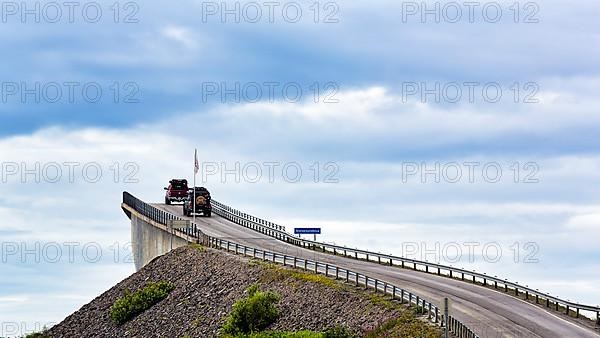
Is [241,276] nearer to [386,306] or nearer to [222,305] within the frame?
[222,305]

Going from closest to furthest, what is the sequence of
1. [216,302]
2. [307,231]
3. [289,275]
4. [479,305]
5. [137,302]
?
[479,305]
[289,275]
[216,302]
[137,302]
[307,231]

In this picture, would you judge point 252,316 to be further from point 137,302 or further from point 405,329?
point 137,302

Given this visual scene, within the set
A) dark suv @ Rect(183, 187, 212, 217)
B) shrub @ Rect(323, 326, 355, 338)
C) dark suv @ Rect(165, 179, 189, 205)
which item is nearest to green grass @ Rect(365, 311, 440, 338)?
shrub @ Rect(323, 326, 355, 338)

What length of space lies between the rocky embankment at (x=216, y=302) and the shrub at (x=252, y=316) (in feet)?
2.08

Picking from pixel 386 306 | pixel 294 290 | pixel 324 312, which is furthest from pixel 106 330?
pixel 386 306

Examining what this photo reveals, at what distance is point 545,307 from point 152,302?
2984 centimetres

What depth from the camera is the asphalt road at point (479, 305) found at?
49906 millimetres

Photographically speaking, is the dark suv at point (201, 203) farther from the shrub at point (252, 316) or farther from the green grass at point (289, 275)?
the shrub at point (252, 316)

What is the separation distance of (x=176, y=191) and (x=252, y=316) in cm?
5267

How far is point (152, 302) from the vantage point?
75.7 m

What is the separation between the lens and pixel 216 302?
225ft

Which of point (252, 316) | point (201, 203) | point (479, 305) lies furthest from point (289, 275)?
point (201, 203)

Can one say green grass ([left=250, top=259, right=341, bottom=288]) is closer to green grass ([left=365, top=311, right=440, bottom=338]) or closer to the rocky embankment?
the rocky embankment

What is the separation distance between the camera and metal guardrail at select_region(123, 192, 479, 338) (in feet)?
162
